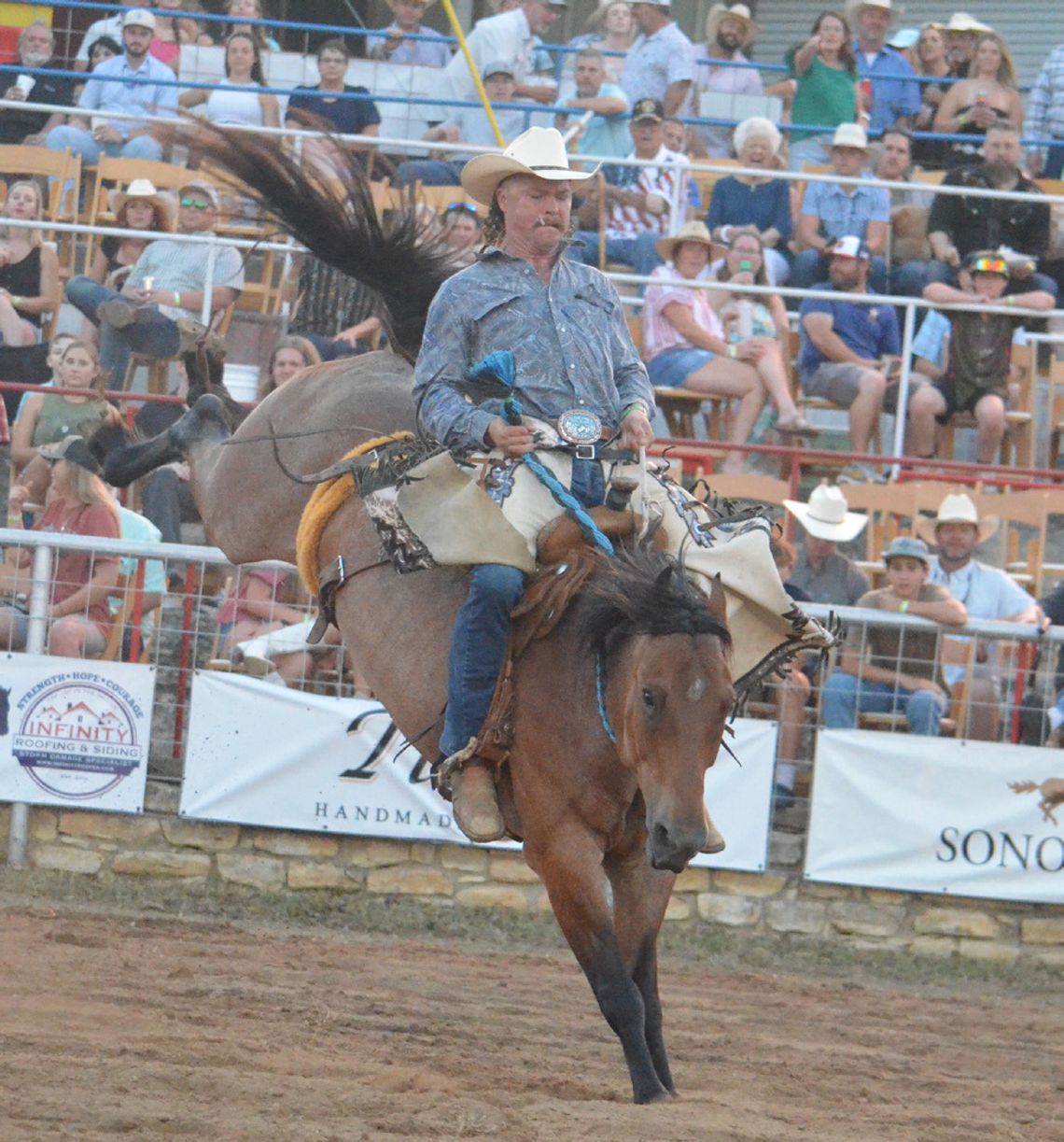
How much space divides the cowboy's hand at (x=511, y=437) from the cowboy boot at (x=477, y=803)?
0.93m

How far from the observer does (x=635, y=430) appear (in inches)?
216

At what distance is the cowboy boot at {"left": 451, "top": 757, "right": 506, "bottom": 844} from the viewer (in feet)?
17.3

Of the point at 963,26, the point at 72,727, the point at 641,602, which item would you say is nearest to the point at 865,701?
the point at 72,727

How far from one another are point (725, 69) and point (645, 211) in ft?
12.7

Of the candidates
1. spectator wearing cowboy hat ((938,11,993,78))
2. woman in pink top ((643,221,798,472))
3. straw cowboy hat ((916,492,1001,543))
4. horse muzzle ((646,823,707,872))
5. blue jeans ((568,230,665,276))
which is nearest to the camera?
horse muzzle ((646,823,707,872))

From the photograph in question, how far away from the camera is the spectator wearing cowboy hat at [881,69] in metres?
15.4

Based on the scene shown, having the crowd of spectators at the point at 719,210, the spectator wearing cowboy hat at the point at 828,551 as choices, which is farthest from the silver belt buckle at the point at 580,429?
the spectator wearing cowboy hat at the point at 828,551

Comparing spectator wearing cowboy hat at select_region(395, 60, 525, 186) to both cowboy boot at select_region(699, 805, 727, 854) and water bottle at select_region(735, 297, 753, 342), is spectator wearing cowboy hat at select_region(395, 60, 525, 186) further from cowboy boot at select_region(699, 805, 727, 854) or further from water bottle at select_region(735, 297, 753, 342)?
cowboy boot at select_region(699, 805, 727, 854)

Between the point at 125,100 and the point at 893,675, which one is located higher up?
the point at 125,100

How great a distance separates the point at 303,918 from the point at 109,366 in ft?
14.3

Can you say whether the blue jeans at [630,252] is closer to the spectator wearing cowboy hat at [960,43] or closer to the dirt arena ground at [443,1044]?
Result: the spectator wearing cowboy hat at [960,43]

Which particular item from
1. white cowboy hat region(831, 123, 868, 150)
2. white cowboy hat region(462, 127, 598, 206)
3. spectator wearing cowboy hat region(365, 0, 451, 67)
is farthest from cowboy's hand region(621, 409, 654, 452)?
spectator wearing cowboy hat region(365, 0, 451, 67)

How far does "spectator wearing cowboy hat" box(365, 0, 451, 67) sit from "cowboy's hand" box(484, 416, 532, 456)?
36.6 ft

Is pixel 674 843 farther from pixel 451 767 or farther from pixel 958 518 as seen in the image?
pixel 958 518
